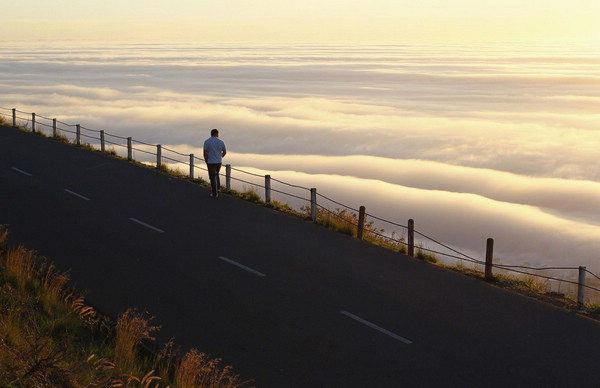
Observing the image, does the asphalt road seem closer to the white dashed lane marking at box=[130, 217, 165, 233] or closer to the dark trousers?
the white dashed lane marking at box=[130, 217, 165, 233]

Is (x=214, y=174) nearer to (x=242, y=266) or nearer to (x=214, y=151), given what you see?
(x=214, y=151)

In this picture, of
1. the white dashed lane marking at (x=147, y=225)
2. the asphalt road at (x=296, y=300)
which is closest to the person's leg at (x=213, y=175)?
the asphalt road at (x=296, y=300)

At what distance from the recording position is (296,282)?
13266 mm

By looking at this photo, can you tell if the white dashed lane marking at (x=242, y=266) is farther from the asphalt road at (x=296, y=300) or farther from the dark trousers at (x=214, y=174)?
the dark trousers at (x=214, y=174)

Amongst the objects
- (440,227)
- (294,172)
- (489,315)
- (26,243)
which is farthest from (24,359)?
(294,172)

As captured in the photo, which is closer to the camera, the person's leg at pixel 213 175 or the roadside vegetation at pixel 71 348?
the roadside vegetation at pixel 71 348

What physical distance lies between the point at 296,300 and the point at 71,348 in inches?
181

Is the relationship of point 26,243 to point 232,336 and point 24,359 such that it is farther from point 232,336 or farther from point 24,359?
point 24,359

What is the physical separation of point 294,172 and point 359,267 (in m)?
57.1

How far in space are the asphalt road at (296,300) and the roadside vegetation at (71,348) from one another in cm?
76

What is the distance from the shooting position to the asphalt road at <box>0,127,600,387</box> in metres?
9.72

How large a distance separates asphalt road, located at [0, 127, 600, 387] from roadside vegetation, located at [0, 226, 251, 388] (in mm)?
761

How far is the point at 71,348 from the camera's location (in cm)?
855

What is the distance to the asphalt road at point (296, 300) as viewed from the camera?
31.9 ft
